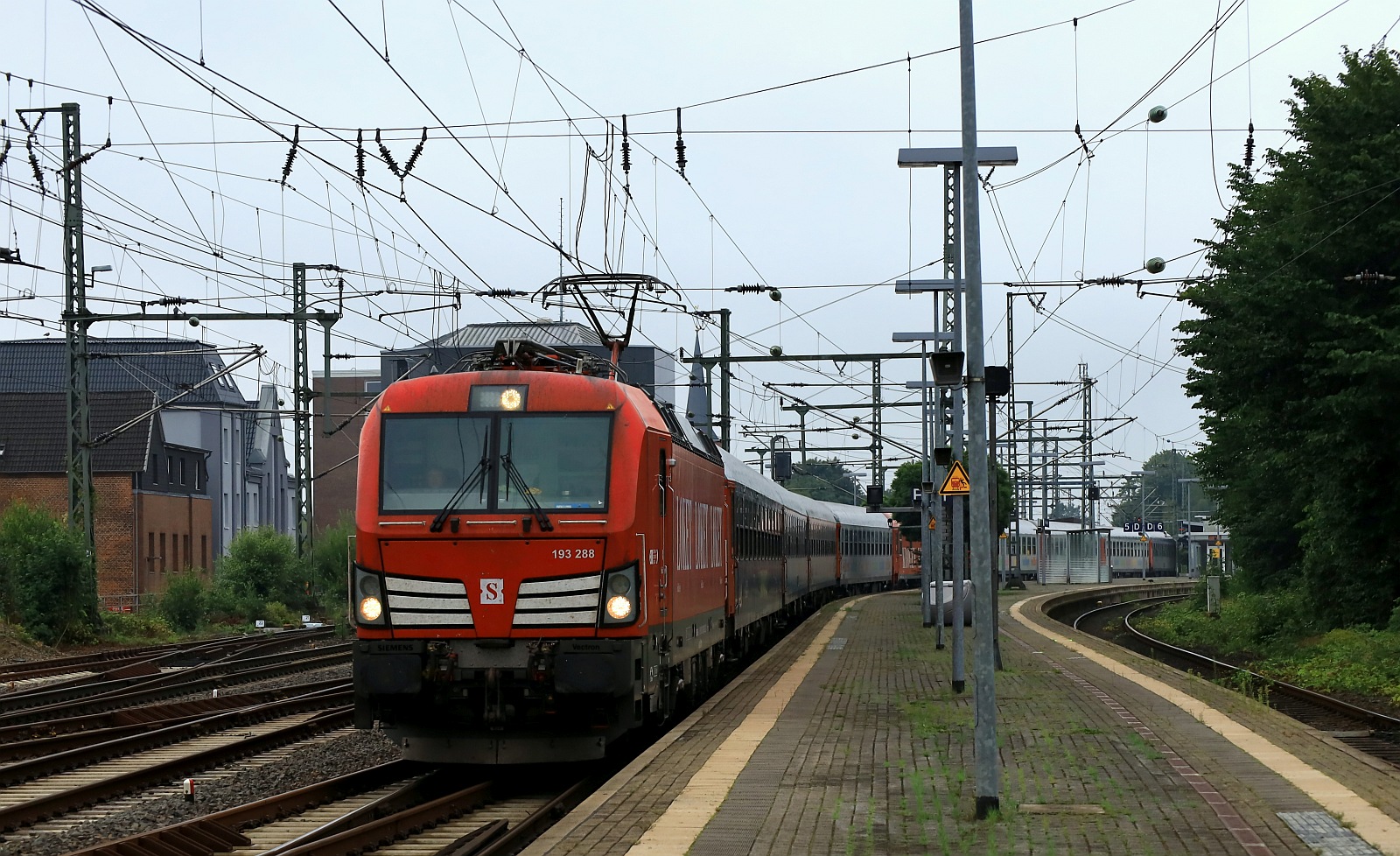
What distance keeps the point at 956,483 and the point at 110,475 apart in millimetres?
41198

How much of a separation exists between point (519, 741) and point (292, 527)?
73.2m

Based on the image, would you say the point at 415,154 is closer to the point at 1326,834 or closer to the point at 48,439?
the point at 1326,834

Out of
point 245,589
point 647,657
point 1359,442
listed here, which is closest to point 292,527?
point 245,589

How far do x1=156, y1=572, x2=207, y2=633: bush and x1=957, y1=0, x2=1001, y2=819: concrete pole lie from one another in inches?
1178

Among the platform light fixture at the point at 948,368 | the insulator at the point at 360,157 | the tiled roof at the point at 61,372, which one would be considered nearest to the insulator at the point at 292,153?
the insulator at the point at 360,157

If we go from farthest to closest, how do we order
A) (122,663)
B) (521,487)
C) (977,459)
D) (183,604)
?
(183,604) → (122,663) → (521,487) → (977,459)

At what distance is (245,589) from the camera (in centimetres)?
4047

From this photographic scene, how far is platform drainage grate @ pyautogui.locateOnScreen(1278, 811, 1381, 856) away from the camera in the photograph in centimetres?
836

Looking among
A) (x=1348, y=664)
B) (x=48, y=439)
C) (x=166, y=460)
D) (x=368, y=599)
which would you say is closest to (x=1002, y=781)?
(x=368, y=599)

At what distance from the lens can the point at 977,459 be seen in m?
9.82

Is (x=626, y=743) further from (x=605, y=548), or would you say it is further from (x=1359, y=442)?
(x=1359, y=442)

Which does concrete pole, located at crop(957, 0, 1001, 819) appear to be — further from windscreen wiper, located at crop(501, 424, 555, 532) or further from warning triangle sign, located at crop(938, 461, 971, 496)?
warning triangle sign, located at crop(938, 461, 971, 496)

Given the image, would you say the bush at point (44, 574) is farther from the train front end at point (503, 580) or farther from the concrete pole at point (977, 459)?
the concrete pole at point (977, 459)

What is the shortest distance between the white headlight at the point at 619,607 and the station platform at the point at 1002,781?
1164 mm
